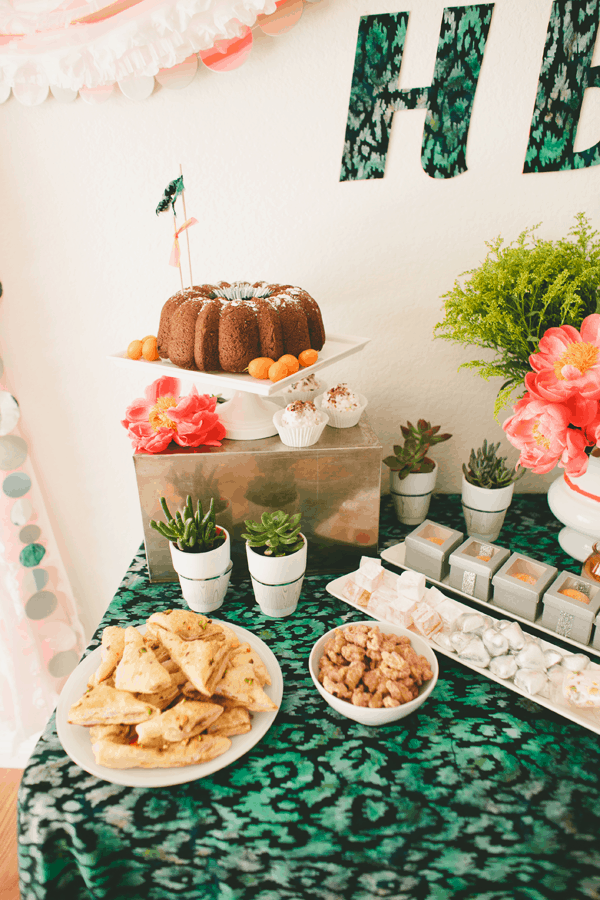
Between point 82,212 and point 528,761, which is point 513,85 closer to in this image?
point 82,212

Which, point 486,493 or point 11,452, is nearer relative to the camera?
point 486,493

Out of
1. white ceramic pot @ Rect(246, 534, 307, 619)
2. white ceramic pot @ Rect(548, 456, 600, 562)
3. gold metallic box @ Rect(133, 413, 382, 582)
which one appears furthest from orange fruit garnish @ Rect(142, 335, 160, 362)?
white ceramic pot @ Rect(548, 456, 600, 562)

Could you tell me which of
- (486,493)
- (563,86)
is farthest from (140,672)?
(563,86)

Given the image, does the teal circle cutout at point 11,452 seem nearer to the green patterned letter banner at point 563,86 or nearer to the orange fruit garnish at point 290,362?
the orange fruit garnish at point 290,362

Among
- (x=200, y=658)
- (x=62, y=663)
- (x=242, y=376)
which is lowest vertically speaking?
(x=62, y=663)

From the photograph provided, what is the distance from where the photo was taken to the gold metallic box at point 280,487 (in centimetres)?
102

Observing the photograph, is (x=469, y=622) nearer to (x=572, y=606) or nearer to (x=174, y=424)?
(x=572, y=606)

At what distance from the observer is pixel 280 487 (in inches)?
41.3

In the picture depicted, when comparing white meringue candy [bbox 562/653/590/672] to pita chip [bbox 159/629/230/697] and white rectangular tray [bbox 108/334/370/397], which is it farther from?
white rectangular tray [bbox 108/334/370/397]

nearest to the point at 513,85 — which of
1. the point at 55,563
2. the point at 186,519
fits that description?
the point at 186,519

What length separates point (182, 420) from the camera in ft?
3.34

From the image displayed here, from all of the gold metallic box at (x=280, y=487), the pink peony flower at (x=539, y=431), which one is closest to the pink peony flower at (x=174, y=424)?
the gold metallic box at (x=280, y=487)

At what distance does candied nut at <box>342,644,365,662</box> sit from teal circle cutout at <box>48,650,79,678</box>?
44.1 inches

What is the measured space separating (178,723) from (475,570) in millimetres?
566
